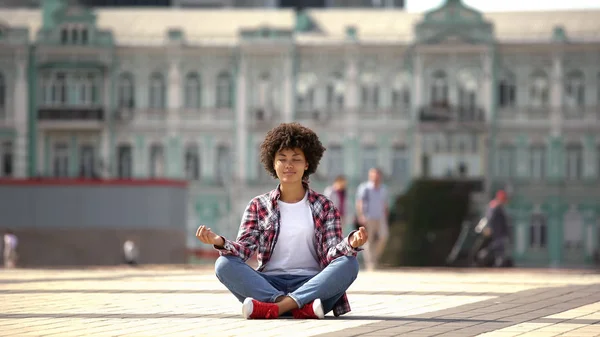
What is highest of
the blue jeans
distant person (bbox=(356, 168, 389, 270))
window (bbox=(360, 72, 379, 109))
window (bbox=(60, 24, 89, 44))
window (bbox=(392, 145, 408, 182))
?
window (bbox=(60, 24, 89, 44))

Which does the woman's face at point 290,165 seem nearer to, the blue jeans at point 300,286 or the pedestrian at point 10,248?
the blue jeans at point 300,286

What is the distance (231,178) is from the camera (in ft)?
219

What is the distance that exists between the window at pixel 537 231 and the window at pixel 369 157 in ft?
25.0

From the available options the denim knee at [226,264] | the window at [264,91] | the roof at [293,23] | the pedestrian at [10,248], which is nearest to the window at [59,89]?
the roof at [293,23]

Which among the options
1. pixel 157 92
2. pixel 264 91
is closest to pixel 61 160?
pixel 157 92

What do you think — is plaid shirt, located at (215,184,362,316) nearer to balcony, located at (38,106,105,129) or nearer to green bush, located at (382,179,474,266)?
green bush, located at (382,179,474,266)

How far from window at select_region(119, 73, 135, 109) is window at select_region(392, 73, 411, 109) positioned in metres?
12.2

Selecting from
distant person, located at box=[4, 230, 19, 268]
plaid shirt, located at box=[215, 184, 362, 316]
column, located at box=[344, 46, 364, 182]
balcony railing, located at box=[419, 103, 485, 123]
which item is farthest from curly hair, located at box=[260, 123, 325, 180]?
column, located at box=[344, 46, 364, 182]

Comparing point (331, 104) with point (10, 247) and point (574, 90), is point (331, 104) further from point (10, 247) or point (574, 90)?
point (10, 247)

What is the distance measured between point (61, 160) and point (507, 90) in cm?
2080

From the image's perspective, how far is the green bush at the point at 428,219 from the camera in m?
61.3

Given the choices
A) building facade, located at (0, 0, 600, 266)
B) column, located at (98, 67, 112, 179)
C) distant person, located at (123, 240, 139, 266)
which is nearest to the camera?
distant person, located at (123, 240, 139, 266)

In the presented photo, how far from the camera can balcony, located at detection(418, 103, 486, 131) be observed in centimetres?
6581

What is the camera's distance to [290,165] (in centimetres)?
1108
